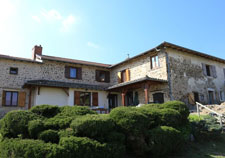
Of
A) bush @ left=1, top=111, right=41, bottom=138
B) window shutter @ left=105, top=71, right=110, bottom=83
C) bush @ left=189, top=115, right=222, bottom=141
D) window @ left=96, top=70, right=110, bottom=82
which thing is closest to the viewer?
bush @ left=1, top=111, right=41, bottom=138

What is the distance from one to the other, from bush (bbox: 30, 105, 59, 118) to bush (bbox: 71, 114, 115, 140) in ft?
5.12

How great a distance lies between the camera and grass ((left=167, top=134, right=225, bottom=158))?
21.7 ft

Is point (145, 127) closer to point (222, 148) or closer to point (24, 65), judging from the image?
point (222, 148)

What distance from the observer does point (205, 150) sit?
287 inches

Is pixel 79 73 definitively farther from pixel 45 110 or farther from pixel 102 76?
pixel 45 110

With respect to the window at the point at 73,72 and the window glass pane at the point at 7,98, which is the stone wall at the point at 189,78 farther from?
the window glass pane at the point at 7,98

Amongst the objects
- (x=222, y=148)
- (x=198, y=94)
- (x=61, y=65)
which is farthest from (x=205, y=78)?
(x=61, y=65)

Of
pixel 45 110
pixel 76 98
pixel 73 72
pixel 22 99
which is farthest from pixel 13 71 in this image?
pixel 45 110

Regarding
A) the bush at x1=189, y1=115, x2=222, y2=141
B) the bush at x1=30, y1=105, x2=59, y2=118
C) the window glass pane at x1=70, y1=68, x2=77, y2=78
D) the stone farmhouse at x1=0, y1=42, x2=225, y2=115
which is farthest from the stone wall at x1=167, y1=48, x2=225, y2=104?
the bush at x1=30, y1=105, x2=59, y2=118

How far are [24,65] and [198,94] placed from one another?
1359cm

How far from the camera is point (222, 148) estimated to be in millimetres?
7621

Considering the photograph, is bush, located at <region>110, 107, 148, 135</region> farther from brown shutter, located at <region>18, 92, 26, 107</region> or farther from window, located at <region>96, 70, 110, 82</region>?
window, located at <region>96, 70, 110, 82</region>

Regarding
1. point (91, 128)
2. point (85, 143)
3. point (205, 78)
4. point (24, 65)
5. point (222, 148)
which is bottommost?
point (222, 148)

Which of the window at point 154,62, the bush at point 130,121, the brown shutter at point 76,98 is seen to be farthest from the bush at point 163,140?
the brown shutter at point 76,98
